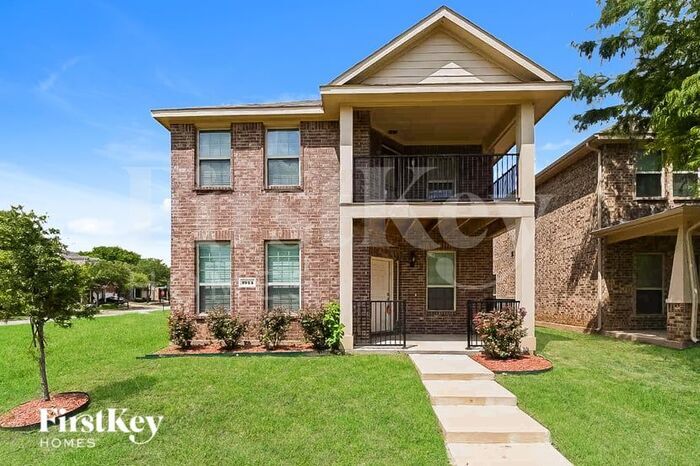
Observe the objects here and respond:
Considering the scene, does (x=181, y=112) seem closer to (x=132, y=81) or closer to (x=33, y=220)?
(x=132, y=81)

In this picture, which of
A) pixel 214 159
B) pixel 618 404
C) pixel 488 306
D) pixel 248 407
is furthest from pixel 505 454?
pixel 214 159

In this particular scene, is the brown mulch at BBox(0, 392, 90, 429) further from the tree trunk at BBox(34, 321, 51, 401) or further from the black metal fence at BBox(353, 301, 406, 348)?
the black metal fence at BBox(353, 301, 406, 348)

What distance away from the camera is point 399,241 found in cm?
1143

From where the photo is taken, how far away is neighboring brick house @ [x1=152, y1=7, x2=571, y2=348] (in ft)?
29.2

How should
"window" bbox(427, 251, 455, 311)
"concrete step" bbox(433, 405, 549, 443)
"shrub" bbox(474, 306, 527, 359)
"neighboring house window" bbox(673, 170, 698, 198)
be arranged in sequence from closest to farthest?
"concrete step" bbox(433, 405, 549, 443), "shrub" bbox(474, 306, 527, 359), "window" bbox(427, 251, 455, 311), "neighboring house window" bbox(673, 170, 698, 198)

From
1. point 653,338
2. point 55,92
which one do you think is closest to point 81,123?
point 55,92

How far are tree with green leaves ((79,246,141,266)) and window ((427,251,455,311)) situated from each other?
2487 inches

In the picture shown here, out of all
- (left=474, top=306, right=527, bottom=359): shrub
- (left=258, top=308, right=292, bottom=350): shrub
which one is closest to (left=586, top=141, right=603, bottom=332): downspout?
(left=474, top=306, right=527, bottom=359): shrub

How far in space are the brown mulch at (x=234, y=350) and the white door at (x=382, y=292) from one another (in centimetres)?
226

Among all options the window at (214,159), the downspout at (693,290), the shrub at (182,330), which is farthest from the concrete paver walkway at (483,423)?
the window at (214,159)

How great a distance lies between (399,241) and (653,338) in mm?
6833

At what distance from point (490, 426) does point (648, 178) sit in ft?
37.1

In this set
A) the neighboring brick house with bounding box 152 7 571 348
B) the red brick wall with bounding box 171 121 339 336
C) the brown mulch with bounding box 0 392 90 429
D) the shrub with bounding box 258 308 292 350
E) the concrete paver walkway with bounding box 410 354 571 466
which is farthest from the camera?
the red brick wall with bounding box 171 121 339 336

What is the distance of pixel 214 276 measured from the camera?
33.2ft
